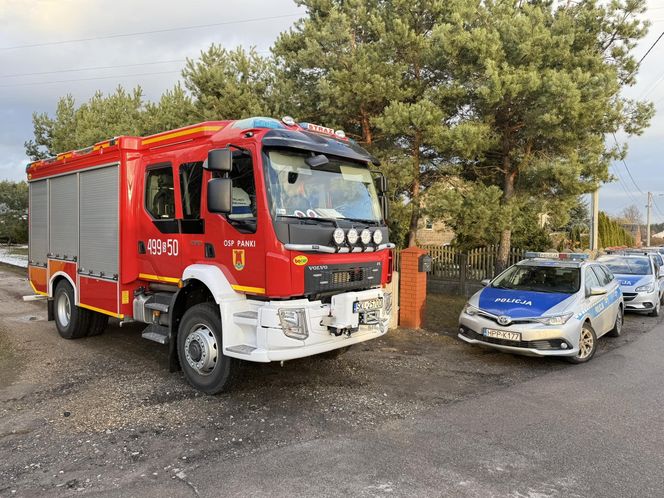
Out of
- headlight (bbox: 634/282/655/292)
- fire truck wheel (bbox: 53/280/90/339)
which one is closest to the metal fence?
headlight (bbox: 634/282/655/292)

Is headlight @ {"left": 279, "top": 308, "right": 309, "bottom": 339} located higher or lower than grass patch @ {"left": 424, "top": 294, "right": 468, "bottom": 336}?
higher

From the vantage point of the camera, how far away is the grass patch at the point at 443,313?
923 cm

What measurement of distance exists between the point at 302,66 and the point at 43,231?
7006 mm

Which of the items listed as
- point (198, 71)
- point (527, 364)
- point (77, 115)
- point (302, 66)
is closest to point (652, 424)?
point (527, 364)

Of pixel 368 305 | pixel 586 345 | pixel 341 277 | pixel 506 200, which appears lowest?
pixel 586 345

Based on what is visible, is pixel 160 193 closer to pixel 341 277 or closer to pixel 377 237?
pixel 341 277

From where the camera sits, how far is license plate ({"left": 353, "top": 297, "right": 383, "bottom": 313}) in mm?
5198

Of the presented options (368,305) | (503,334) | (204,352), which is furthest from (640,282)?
(204,352)

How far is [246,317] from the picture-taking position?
4824mm

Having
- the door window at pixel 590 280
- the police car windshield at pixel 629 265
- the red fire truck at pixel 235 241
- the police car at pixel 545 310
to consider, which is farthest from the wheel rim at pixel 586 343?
the police car windshield at pixel 629 265

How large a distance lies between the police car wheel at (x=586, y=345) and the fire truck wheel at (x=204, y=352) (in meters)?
4.74

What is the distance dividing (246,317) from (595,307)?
5352 millimetres

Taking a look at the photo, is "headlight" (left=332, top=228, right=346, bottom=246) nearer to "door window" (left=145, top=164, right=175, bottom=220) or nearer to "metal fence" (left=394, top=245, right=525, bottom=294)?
"door window" (left=145, top=164, right=175, bottom=220)

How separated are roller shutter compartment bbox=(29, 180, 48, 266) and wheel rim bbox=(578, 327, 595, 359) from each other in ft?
28.4
